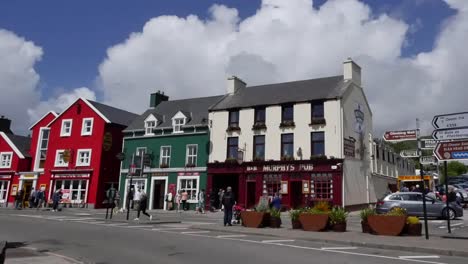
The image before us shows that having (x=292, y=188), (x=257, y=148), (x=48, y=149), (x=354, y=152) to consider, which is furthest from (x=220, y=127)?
(x=48, y=149)

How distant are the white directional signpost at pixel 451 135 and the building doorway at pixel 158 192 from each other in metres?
25.3

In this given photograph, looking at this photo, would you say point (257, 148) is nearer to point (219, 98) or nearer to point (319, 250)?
point (219, 98)

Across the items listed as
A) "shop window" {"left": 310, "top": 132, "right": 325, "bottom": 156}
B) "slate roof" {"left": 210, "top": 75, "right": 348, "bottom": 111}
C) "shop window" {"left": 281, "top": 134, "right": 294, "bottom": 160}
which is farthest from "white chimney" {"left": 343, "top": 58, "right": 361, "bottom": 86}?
"shop window" {"left": 281, "top": 134, "right": 294, "bottom": 160}

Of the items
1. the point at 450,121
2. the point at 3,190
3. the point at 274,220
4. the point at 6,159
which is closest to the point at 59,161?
the point at 6,159

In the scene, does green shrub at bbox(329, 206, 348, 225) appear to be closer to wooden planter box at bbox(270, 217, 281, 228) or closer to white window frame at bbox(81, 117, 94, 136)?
wooden planter box at bbox(270, 217, 281, 228)

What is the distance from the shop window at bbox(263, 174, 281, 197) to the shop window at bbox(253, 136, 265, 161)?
5.38 feet

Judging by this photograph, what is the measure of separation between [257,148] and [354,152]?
7415 mm

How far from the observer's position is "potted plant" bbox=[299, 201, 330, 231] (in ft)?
52.3

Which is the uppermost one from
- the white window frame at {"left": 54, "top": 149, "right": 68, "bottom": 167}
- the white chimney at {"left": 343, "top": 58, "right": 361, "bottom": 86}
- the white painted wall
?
the white chimney at {"left": 343, "top": 58, "right": 361, "bottom": 86}

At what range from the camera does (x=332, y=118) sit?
30.0 m

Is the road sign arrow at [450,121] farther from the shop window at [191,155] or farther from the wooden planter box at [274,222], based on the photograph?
the shop window at [191,155]

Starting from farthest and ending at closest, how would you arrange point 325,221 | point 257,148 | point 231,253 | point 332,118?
point 257,148
point 332,118
point 325,221
point 231,253

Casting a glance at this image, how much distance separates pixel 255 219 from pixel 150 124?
→ 73.7 ft

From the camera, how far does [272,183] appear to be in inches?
1236
